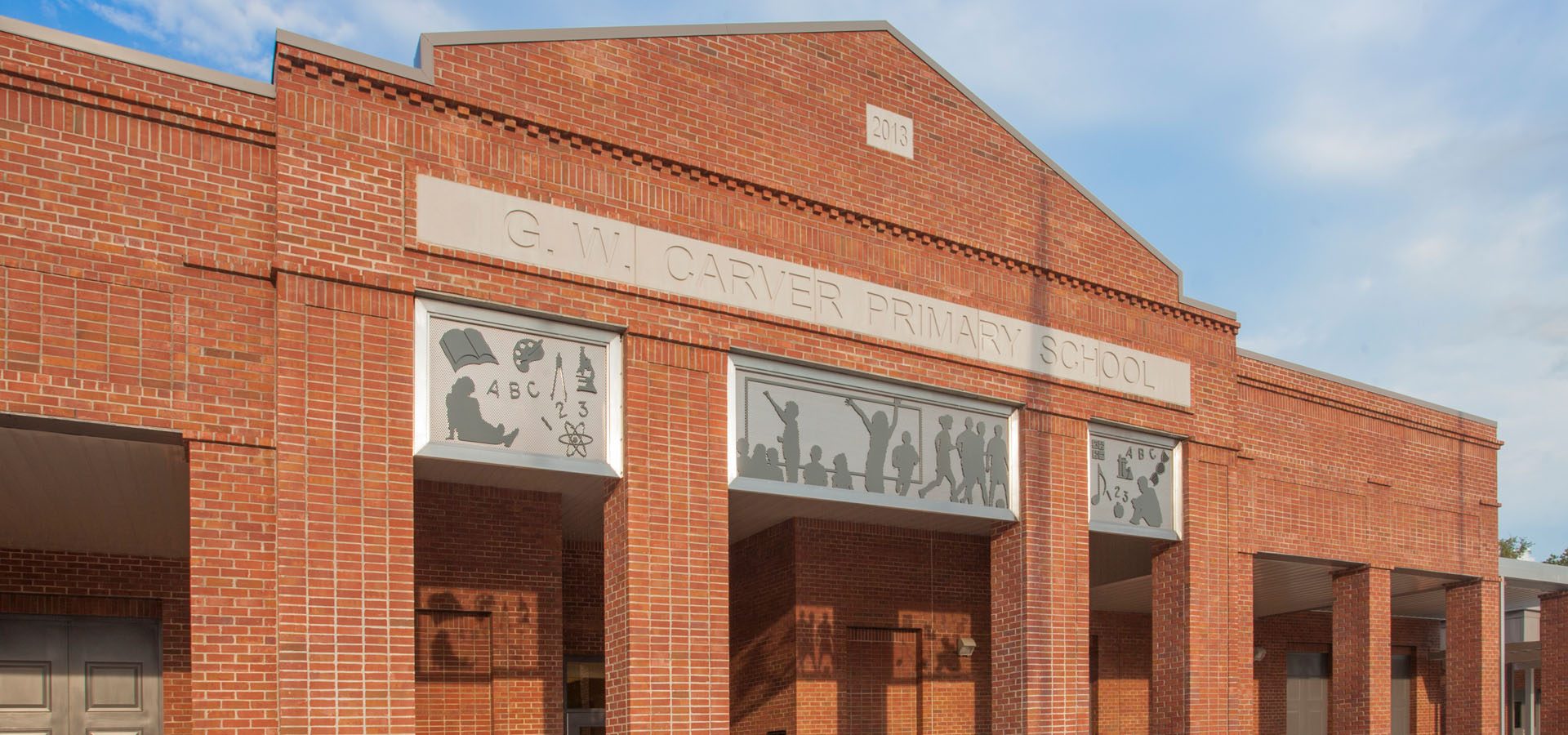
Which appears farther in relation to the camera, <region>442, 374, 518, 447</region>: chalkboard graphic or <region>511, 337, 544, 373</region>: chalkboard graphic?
<region>511, 337, 544, 373</region>: chalkboard graphic

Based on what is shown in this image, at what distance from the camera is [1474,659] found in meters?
22.6

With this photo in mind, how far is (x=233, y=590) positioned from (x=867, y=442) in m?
6.61

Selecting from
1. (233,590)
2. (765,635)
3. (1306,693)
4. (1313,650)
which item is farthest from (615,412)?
(1306,693)

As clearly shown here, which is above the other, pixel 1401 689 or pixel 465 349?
pixel 465 349

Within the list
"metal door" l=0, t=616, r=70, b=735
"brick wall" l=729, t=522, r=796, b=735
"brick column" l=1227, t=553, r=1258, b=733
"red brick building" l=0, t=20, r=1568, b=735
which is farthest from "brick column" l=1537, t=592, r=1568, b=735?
"metal door" l=0, t=616, r=70, b=735

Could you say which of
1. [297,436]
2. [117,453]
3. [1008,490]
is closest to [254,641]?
[297,436]

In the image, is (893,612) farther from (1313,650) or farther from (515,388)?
(1313,650)

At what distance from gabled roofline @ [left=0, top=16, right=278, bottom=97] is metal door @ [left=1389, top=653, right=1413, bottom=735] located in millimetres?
27546

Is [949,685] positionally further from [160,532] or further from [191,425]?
[191,425]

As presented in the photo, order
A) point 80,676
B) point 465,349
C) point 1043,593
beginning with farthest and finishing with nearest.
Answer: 1. point 1043,593
2. point 80,676
3. point 465,349

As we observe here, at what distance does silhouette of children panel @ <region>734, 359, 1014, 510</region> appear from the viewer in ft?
44.7

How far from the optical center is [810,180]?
47.0ft

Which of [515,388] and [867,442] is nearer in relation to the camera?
[515,388]

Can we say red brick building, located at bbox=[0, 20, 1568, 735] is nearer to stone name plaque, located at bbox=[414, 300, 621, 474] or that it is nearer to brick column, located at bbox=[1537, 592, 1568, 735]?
stone name plaque, located at bbox=[414, 300, 621, 474]
